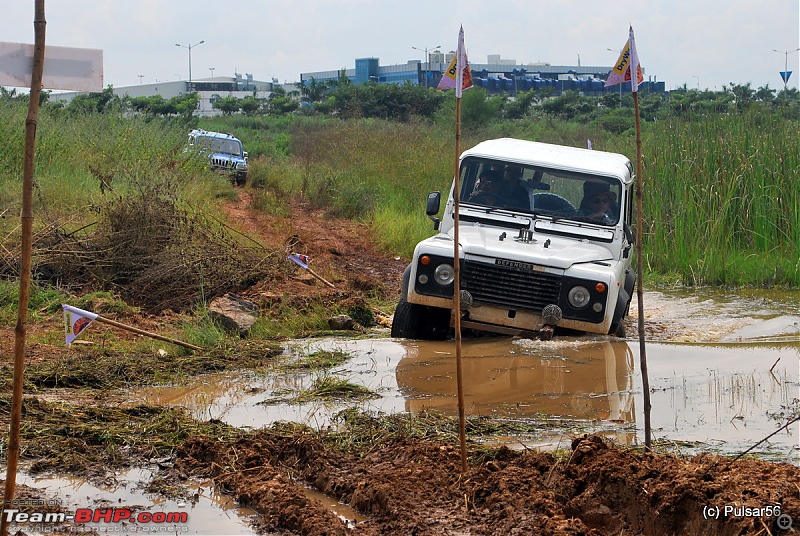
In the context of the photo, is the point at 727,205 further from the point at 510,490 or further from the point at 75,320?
the point at 510,490

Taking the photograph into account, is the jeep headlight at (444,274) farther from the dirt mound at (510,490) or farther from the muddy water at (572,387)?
the dirt mound at (510,490)

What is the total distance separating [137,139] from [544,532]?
49.9 ft

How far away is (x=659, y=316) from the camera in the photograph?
10297 mm

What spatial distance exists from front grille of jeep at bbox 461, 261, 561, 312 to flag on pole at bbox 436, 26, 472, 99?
311 centimetres

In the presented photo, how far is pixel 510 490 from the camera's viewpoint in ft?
12.7

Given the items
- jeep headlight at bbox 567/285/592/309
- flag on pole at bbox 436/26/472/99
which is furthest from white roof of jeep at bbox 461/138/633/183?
flag on pole at bbox 436/26/472/99

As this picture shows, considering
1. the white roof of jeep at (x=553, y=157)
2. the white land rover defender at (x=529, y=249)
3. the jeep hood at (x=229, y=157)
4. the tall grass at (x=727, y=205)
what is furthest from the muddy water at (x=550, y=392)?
the jeep hood at (x=229, y=157)

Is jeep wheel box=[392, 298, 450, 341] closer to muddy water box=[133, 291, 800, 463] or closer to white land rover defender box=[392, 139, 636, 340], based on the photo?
white land rover defender box=[392, 139, 636, 340]

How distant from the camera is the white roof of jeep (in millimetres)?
8219

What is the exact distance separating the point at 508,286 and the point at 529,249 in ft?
1.31

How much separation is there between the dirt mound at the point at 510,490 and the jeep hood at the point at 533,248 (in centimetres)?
300


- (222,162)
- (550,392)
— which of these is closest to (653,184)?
(550,392)

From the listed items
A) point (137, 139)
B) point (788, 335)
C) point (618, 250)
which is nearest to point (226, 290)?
point (618, 250)

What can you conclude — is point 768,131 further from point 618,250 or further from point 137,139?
point 137,139
